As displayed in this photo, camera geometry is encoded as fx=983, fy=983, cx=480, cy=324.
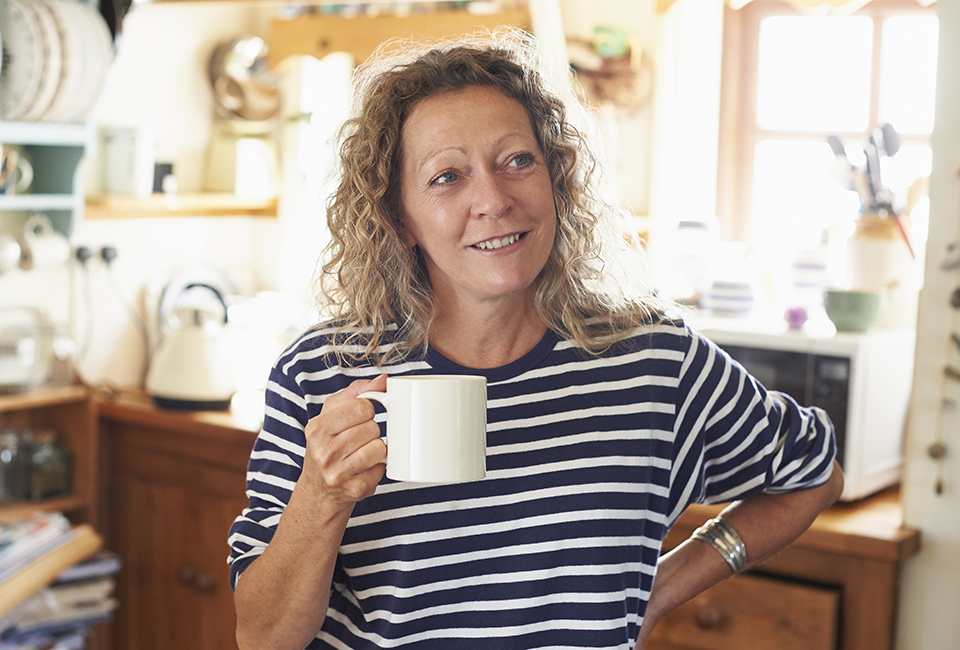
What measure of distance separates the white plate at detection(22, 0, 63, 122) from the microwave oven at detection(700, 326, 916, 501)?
1392mm

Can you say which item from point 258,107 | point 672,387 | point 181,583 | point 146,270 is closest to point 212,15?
point 258,107

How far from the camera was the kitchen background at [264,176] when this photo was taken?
95.1 inches

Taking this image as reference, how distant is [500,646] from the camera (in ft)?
3.42

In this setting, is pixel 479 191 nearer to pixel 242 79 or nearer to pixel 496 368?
pixel 496 368

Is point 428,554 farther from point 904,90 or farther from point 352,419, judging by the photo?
point 904,90

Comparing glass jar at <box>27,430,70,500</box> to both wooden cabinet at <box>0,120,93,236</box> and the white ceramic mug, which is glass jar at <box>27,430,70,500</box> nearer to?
wooden cabinet at <box>0,120,93,236</box>

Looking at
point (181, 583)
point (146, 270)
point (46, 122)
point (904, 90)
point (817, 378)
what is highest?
point (904, 90)

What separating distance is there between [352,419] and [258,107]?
2.04 meters

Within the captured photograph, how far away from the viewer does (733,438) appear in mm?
1154

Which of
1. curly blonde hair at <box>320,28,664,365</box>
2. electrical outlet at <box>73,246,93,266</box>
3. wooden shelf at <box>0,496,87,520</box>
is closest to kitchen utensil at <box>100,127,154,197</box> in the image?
electrical outlet at <box>73,246,93,266</box>

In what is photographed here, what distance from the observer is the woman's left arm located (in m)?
1.22

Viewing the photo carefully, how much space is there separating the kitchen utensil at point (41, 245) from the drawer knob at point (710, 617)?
1589mm

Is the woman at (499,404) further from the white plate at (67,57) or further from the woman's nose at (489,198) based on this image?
the white plate at (67,57)

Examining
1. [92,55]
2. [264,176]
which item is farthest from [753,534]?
[264,176]
